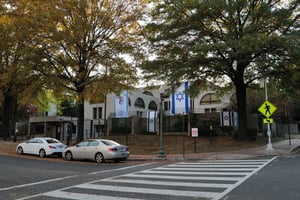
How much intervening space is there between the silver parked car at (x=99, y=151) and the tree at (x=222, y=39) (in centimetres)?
783

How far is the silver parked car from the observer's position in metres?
18.1

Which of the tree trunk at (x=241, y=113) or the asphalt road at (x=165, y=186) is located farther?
the tree trunk at (x=241, y=113)

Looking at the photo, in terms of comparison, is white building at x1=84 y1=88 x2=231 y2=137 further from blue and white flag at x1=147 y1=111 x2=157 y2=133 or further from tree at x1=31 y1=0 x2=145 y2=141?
tree at x1=31 y1=0 x2=145 y2=141

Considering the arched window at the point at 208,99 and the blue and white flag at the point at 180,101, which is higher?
the arched window at the point at 208,99

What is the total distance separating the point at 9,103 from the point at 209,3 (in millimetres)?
26155

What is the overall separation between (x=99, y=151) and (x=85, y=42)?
33.4ft

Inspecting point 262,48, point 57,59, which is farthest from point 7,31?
point 262,48

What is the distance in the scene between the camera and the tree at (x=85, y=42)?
23391 millimetres

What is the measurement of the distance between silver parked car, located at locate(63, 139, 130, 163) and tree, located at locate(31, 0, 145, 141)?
18.7ft

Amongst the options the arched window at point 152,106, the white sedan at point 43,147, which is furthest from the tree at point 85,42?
the arched window at point 152,106

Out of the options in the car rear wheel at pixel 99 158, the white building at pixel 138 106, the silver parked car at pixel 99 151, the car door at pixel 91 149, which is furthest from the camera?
the white building at pixel 138 106

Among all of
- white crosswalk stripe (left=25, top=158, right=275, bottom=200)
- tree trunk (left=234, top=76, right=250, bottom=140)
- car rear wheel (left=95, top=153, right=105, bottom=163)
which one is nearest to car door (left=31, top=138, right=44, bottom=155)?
car rear wheel (left=95, top=153, right=105, bottom=163)

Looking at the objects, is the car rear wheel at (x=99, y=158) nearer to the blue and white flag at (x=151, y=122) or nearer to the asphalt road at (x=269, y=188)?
the asphalt road at (x=269, y=188)

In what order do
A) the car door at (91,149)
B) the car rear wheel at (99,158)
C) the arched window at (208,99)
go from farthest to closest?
the arched window at (208,99) < the car door at (91,149) < the car rear wheel at (99,158)
